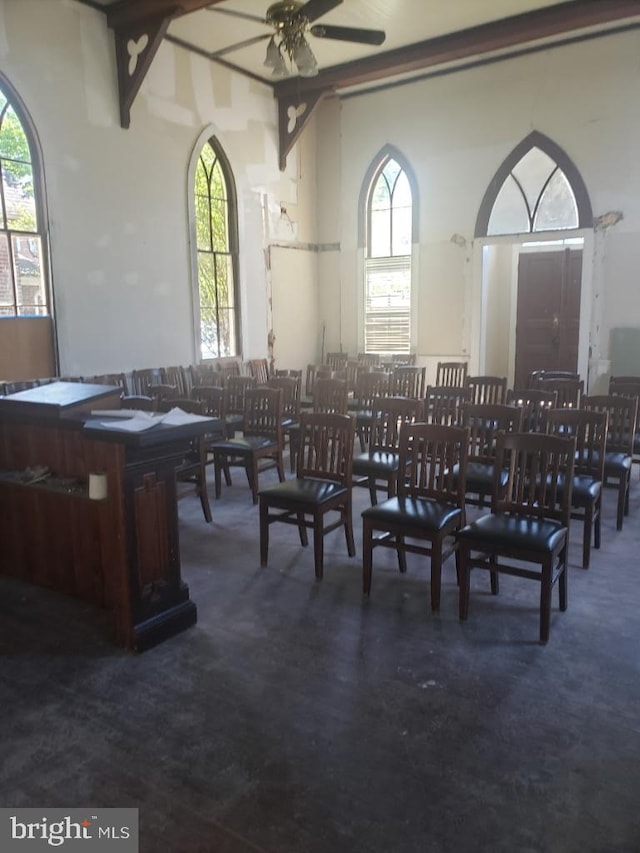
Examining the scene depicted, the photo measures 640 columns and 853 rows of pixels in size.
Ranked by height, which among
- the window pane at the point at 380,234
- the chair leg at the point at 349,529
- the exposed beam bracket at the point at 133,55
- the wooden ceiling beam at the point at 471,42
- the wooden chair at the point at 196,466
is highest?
the wooden ceiling beam at the point at 471,42

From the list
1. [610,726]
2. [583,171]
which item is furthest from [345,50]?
[610,726]

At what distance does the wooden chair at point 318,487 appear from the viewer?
354 centimetres

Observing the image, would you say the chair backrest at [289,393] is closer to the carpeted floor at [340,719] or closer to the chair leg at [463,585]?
the carpeted floor at [340,719]

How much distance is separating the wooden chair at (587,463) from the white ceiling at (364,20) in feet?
14.5

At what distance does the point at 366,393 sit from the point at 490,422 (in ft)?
6.18

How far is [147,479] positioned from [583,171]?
251 inches

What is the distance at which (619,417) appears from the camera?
443 cm

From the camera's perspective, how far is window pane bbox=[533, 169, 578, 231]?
23.9 feet

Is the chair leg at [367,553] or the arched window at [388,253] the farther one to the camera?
the arched window at [388,253]

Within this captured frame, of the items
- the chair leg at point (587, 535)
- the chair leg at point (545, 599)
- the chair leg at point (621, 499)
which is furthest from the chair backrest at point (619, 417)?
the chair leg at point (545, 599)

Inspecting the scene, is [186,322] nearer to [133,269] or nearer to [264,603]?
[133,269]

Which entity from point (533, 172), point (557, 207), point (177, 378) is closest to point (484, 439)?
point (177, 378)

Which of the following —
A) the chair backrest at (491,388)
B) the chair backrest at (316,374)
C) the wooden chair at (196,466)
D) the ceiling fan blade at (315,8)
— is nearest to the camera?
the ceiling fan blade at (315,8)

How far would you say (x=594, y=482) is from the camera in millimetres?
3795
